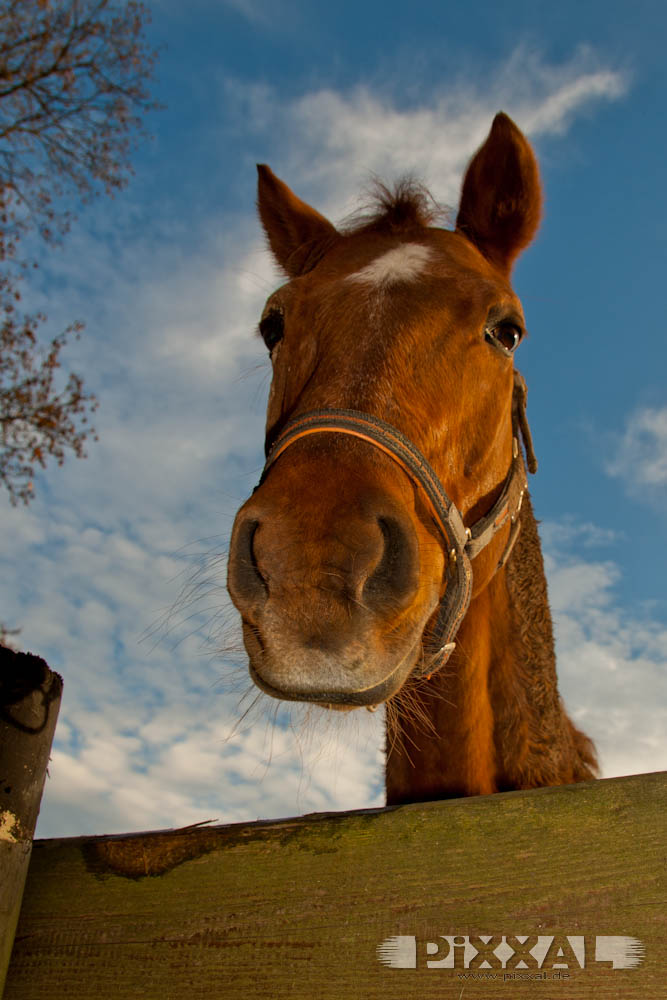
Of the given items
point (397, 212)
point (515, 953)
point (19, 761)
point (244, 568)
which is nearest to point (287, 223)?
point (397, 212)

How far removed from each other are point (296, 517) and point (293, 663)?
13.8 inches

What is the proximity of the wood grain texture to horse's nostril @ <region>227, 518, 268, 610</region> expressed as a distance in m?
0.53

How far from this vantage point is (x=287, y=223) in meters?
3.96

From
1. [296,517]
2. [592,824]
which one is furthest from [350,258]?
[592,824]

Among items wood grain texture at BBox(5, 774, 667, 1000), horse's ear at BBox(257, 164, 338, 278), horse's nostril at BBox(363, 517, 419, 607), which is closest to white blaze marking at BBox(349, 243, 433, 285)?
horse's ear at BBox(257, 164, 338, 278)

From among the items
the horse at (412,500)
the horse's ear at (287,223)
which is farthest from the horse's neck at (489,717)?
the horse's ear at (287,223)

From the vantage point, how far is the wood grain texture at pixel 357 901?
1328mm

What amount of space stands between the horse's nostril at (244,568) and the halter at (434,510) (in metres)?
0.40

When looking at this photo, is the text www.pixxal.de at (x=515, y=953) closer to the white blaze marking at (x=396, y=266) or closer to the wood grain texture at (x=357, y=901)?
the wood grain texture at (x=357, y=901)

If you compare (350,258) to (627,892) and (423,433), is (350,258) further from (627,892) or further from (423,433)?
(627,892)

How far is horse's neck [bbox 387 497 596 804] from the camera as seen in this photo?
9.13 ft

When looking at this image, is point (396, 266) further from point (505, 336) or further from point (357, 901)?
point (357, 901)

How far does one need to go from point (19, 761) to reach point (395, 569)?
3.16 feet

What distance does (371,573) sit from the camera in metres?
1.79
